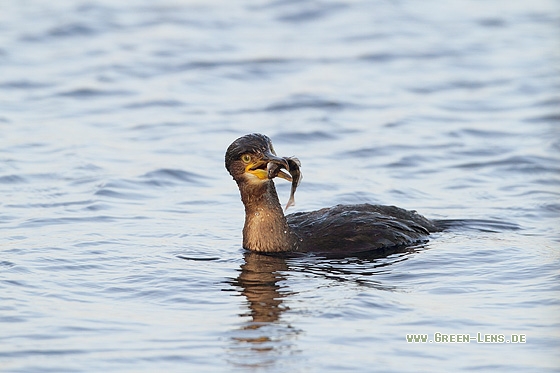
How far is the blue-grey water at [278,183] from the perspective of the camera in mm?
7773

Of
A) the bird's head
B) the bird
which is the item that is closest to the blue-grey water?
the bird

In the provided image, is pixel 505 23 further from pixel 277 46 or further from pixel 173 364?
pixel 173 364

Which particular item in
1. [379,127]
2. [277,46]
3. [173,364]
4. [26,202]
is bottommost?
[173,364]

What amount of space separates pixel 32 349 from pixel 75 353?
31 centimetres

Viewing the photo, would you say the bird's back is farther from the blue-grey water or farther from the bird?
the blue-grey water

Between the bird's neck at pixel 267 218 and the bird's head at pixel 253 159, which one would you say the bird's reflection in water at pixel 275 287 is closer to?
the bird's neck at pixel 267 218

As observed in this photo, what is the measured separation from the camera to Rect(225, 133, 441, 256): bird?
31.9ft

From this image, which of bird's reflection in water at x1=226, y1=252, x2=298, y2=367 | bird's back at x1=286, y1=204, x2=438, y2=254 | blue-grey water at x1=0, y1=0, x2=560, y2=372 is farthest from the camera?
bird's back at x1=286, y1=204, x2=438, y2=254

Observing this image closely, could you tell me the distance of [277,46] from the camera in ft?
69.1

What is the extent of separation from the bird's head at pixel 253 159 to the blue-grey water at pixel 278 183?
757 millimetres

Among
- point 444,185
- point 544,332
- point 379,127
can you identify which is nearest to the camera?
point 544,332

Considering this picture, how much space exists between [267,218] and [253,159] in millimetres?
595

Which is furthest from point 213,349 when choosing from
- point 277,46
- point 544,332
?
point 277,46

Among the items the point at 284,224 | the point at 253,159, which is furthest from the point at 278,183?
the point at 253,159
